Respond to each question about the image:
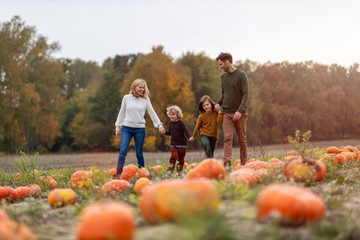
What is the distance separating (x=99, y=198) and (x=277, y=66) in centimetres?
4571

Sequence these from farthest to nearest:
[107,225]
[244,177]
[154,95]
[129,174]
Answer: [154,95]
[129,174]
[244,177]
[107,225]

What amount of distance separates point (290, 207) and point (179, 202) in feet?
2.56

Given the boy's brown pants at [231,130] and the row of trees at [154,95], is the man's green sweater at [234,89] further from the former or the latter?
the row of trees at [154,95]

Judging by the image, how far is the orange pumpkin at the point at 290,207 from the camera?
2.47 meters

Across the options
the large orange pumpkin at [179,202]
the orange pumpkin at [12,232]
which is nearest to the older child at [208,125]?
the large orange pumpkin at [179,202]

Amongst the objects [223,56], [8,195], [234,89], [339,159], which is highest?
[223,56]

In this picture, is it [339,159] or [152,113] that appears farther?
[152,113]

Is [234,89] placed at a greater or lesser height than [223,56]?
lesser

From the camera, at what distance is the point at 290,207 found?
2486 mm

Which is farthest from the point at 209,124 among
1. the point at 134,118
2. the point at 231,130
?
the point at 134,118

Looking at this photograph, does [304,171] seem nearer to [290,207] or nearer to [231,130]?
[290,207]

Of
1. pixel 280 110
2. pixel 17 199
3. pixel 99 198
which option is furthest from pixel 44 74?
pixel 99 198

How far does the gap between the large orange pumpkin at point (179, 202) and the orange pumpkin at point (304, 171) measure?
1838 mm

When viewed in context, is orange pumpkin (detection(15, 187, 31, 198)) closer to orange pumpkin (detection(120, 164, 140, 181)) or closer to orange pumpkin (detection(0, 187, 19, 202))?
orange pumpkin (detection(0, 187, 19, 202))
